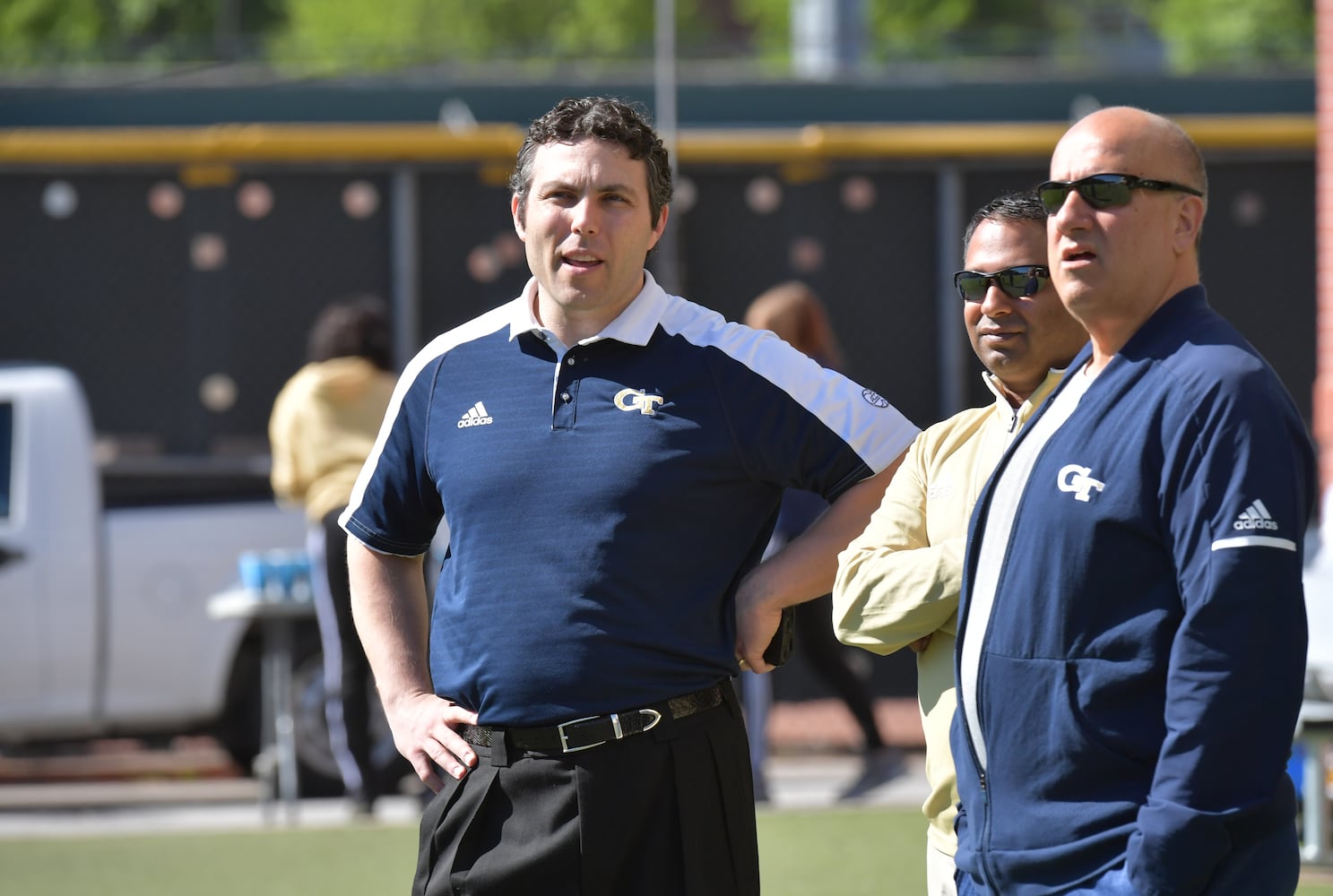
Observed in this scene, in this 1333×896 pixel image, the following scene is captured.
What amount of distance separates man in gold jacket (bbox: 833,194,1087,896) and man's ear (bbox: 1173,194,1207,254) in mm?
A: 681

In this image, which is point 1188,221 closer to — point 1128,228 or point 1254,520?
point 1128,228

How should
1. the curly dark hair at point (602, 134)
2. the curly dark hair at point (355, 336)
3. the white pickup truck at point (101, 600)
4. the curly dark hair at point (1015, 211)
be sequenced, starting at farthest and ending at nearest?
the white pickup truck at point (101, 600) < the curly dark hair at point (355, 336) < the curly dark hair at point (1015, 211) < the curly dark hair at point (602, 134)

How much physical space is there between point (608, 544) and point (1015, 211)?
994 mm

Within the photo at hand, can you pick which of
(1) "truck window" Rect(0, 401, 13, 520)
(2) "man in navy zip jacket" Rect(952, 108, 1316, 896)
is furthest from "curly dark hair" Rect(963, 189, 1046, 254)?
(1) "truck window" Rect(0, 401, 13, 520)

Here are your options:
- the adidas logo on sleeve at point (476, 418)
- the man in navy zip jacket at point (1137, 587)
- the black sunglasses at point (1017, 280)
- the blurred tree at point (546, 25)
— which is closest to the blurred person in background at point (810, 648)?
the black sunglasses at point (1017, 280)

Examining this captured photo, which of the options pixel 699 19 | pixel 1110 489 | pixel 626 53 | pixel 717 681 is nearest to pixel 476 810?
pixel 717 681

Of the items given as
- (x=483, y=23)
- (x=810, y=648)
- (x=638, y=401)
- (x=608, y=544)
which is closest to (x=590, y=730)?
(x=608, y=544)

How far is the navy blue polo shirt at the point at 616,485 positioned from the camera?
3.27 metres

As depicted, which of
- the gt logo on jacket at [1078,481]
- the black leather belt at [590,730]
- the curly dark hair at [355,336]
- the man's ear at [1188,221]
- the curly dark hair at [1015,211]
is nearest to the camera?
the gt logo on jacket at [1078,481]

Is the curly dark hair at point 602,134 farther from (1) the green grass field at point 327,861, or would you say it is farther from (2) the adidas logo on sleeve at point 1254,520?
(1) the green grass field at point 327,861

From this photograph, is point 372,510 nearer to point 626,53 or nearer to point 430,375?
point 430,375

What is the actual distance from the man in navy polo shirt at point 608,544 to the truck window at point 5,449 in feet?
18.1

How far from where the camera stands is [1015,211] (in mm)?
3504

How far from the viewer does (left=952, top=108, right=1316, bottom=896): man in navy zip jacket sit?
243cm
